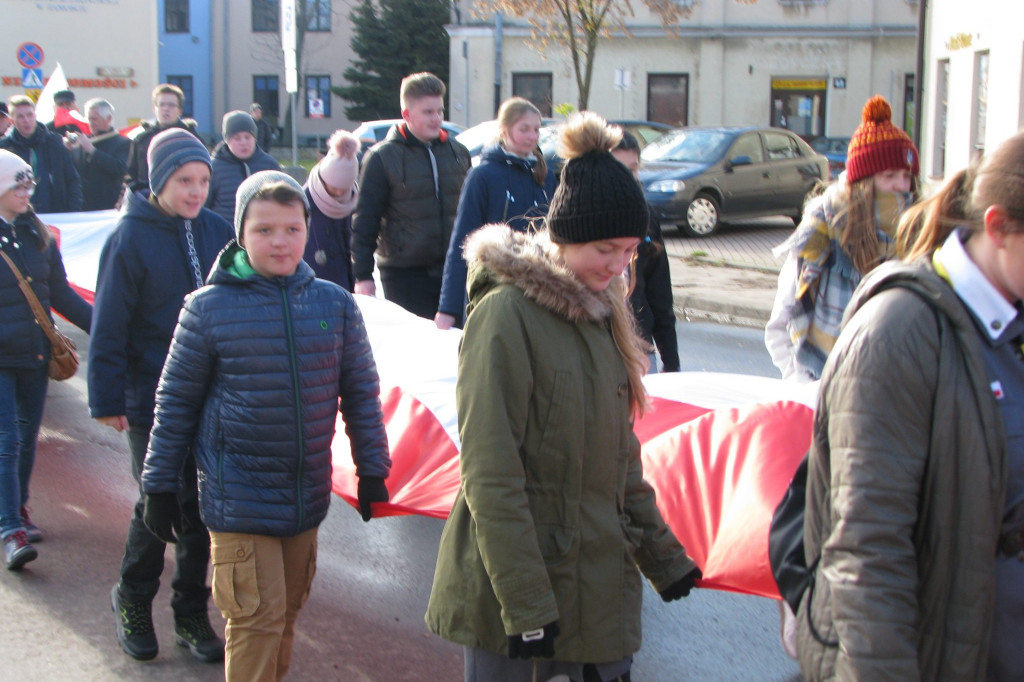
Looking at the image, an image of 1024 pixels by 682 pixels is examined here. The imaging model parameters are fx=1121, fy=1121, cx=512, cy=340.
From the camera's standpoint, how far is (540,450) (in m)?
2.59

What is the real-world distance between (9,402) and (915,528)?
4.28 metres

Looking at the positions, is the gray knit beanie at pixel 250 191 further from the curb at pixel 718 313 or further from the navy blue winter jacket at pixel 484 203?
the curb at pixel 718 313

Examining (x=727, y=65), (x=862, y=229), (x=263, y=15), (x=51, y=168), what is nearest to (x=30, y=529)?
(x=862, y=229)

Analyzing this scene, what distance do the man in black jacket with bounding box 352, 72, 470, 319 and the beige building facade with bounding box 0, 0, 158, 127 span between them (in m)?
31.0

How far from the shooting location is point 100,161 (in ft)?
40.7

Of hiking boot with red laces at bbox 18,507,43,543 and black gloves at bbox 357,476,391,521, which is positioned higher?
black gloves at bbox 357,476,391,521

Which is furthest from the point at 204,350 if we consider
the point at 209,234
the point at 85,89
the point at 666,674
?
the point at 85,89

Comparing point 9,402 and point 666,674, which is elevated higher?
point 9,402

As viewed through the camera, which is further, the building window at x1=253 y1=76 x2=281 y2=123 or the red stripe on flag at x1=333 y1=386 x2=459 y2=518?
the building window at x1=253 y1=76 x2=281 y2=123

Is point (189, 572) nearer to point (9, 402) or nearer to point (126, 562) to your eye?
point (126, 562)

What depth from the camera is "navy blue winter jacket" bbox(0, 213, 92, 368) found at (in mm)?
5055

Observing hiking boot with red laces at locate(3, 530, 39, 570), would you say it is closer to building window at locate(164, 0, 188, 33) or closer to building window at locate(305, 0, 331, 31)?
building window at locate(305, 0, 331, 31)

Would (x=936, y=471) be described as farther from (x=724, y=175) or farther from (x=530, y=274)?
(x=724, y=175)

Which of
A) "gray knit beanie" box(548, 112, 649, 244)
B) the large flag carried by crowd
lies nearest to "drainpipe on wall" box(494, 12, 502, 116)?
the large flag carried by crowd
